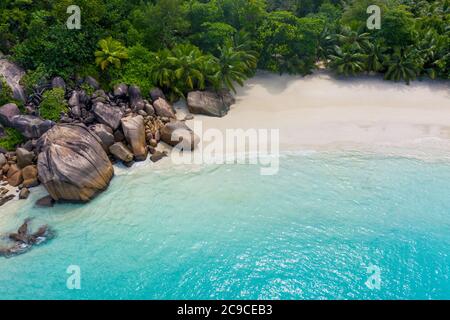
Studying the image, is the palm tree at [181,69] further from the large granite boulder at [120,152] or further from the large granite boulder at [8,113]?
the large granite boulder at [8,113]

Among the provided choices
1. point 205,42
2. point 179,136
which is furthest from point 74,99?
point 205,42

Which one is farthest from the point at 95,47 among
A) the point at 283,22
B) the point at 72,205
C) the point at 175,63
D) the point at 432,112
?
the point at 432,112

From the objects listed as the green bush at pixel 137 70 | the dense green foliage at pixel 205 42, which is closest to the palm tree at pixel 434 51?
the dense green foliage at pixel 205 42

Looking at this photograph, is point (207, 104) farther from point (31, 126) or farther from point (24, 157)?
point (24, 157)

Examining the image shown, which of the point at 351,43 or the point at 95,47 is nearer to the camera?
the point at 95,47

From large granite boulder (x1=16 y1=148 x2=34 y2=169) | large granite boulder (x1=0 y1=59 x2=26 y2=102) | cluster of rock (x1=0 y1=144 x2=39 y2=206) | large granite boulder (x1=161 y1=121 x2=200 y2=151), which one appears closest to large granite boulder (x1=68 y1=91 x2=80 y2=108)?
large granite boulder (x1=0 y1=59 x2=26 y2=102)

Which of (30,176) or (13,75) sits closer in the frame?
(30,176)
